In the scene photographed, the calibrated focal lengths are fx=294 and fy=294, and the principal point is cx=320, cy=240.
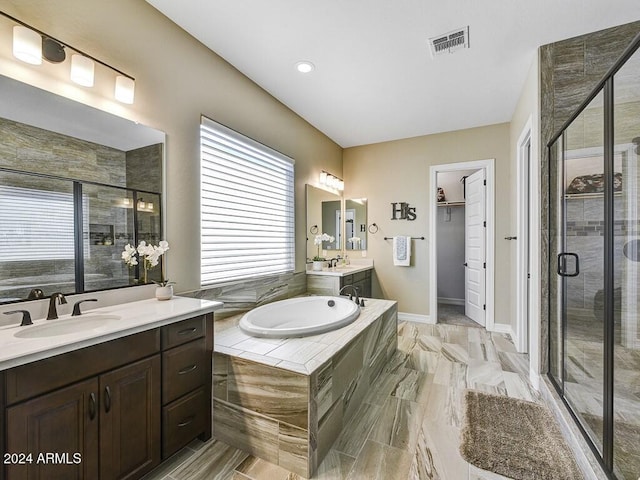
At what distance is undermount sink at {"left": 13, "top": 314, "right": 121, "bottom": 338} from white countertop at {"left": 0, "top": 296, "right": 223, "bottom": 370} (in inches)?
0.7

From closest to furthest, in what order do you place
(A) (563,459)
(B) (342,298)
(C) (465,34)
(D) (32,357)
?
(D) (32,357)
(A) (563,459)
(C) (465,34)
(B) (342,298)

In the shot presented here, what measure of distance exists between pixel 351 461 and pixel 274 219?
7.44ft

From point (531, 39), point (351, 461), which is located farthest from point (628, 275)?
point (351, 461)

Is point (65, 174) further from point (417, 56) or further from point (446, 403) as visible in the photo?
point (446, 403)

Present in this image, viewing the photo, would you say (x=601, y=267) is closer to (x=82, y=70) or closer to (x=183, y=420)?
(x=183, y=420)

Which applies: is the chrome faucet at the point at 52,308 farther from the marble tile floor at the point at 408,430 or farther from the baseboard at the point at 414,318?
the baseboard at the point at 414,318

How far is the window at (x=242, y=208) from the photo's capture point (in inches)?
95.3

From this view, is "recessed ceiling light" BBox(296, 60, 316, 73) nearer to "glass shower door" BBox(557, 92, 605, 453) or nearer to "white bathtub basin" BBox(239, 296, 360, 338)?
"glass shower door" BBox(557, 92, 605, 453)

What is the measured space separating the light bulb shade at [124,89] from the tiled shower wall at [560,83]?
2.96m

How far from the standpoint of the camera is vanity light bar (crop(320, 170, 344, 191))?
4.19 metres

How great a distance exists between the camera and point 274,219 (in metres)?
3.23

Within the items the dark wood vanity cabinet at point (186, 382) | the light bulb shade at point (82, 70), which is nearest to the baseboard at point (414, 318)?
the dark wood vanity cabinet at point (186, 382)

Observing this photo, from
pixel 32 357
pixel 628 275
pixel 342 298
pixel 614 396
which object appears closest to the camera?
pixel 32 357

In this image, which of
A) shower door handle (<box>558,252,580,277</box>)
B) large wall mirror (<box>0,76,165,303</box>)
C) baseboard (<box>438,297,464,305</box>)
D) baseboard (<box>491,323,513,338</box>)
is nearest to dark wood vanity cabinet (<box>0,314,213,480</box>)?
large wall mirror (<box>0,76,165,303</box>)
